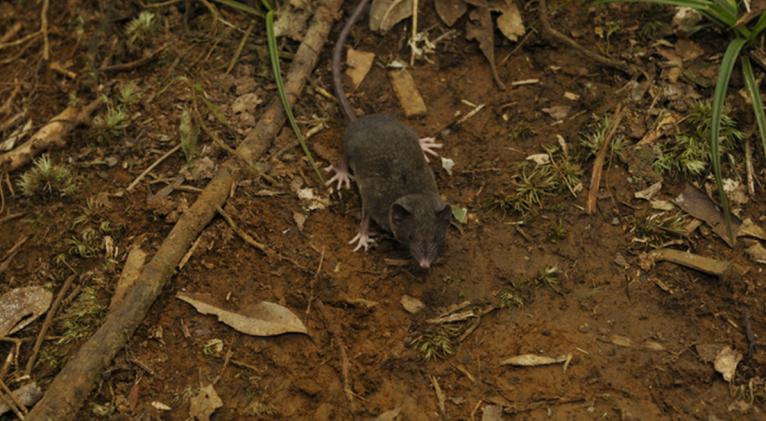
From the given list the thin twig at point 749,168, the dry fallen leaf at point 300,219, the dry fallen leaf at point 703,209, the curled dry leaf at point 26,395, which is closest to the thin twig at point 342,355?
the dry fallen leaf at point 300,219

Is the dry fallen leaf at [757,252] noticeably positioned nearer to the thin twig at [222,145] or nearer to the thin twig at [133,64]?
the thin twig at [222,145]

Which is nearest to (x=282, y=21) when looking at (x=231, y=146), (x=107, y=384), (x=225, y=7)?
(x=225, y=7)

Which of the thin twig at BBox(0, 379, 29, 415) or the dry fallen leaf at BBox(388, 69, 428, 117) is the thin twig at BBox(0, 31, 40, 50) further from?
the thin twig at BBox(0, 379, 29, 415)

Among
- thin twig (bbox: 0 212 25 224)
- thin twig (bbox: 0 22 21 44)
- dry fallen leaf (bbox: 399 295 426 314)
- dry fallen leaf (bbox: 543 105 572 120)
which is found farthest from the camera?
thin twig (bbox: 0 22 21 44)

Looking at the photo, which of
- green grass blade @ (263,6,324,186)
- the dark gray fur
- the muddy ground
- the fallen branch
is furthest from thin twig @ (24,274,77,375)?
the dark gray fur

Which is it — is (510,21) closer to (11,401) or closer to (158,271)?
(158,271)

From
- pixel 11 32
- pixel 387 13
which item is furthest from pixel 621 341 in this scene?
pixel 11 32

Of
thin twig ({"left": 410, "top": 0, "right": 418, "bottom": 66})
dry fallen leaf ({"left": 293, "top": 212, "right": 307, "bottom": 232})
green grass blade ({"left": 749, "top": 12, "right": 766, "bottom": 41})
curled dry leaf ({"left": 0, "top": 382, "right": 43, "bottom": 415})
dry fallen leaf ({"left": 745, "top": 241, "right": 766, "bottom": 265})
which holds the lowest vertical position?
curled dry leaf ({"left": 0, "top": 382, "right": 43, "bottom": 415})
